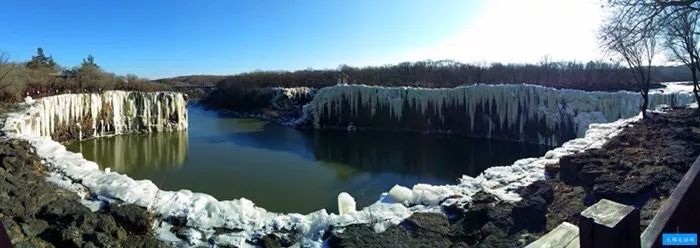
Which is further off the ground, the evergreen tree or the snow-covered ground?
the evergreen tree

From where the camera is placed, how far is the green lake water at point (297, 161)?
10.0 meters

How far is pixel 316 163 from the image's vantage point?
46.4 feet

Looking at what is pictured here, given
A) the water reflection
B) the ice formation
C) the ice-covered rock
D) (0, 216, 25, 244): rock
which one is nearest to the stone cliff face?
the water reflection

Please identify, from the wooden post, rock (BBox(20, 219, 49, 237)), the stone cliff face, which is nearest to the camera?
the wooden post

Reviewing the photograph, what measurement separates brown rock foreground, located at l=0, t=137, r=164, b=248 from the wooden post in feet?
12.8

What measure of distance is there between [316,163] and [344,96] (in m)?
11.3

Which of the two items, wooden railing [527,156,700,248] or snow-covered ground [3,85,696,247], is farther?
snow-covered ground [3,85,696,247]

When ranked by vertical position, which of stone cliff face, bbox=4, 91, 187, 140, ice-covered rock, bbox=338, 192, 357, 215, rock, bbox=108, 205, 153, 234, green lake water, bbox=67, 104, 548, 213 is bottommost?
green lake water, bbox=67, 104, 548, 213

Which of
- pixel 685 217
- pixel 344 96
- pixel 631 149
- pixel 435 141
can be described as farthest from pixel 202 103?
pixel 685 217

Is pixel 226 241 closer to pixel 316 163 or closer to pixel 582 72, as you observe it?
pixel 316 163

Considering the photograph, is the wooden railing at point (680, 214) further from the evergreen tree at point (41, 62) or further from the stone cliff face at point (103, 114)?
the evergreen tree at point (41, 62)

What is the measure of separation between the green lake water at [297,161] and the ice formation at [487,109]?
1003 mm

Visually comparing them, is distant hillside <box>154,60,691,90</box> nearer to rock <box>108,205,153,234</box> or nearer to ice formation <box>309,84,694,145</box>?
ice formation <box>309,84,694,145</box>

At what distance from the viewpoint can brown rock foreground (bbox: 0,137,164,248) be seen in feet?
12.6
